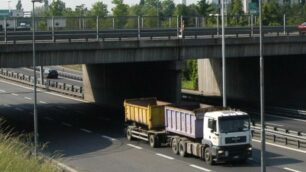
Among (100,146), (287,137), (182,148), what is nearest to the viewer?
(182,148)

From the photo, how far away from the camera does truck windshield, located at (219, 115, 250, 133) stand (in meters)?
28.4

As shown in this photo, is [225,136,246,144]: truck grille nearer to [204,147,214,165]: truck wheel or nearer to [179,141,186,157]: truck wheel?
[204,147,214,165]: truck wheel

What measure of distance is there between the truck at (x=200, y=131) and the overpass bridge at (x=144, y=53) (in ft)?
24.6

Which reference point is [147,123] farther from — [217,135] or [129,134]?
[217,135]

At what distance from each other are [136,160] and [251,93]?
97.1 feet

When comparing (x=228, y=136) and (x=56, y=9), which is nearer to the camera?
(x=228, y=136)

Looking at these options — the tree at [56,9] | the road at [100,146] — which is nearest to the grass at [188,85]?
the road at [100,146]

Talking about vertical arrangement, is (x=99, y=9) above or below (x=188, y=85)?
above

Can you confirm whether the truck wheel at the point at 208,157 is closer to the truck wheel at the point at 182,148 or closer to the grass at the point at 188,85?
Result: the truck wheel at the point at 182,148

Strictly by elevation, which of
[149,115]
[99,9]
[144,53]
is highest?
[99,9]

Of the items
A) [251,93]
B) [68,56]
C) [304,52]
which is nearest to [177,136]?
[68,56]

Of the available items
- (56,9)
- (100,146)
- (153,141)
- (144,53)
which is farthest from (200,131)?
(56,9)

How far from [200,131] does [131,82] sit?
22368 mm

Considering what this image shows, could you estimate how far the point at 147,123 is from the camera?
3503 centimetres
